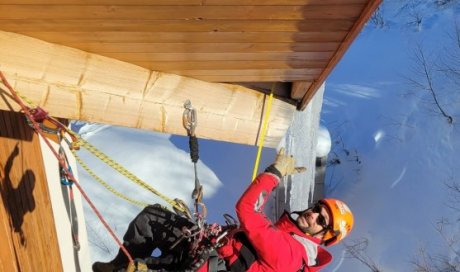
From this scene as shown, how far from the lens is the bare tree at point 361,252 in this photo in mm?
8776

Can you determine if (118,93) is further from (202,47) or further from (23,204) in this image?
(23,204)

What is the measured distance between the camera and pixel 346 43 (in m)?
2.12

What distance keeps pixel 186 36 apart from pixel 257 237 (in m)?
1.25

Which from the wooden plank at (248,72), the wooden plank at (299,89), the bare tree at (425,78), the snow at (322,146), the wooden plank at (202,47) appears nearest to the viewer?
the wooden plank at (202,47)

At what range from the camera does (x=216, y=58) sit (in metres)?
2.32

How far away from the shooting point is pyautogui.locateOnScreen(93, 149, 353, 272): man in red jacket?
2.69 metres

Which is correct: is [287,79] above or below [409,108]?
above

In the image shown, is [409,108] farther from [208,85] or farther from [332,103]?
[208,85]

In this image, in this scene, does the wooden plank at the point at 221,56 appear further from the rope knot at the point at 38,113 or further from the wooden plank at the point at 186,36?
the rope knot at the point at 38,113

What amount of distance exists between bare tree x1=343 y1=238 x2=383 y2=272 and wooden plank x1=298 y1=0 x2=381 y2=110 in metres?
6.62

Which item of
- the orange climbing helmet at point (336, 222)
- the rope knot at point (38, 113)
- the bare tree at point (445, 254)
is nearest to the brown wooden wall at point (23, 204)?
the rope knot at point (38, 113)

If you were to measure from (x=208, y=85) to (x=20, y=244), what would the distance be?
1640 mm

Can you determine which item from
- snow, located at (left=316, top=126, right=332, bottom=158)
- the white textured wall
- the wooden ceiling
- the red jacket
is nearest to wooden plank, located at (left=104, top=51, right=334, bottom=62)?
the wooden ceiling

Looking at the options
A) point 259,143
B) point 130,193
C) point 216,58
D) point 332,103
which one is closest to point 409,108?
point 332,103
